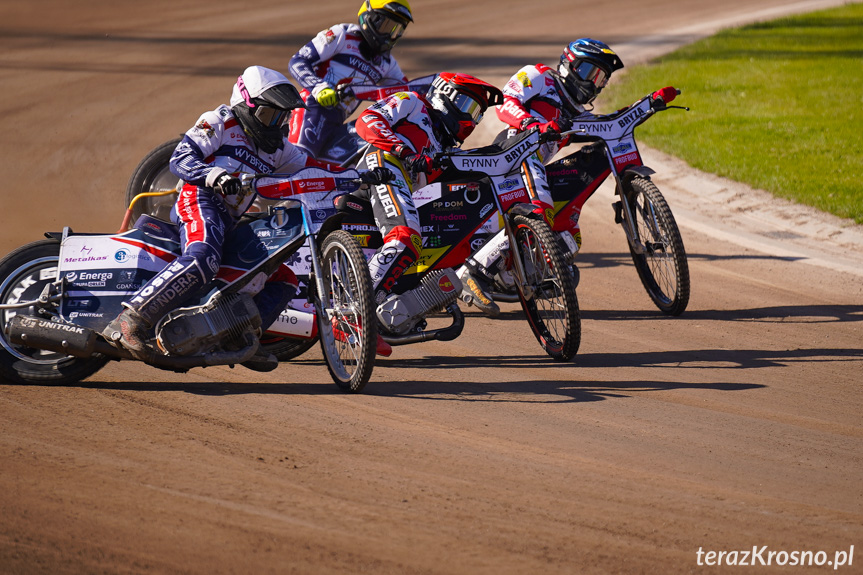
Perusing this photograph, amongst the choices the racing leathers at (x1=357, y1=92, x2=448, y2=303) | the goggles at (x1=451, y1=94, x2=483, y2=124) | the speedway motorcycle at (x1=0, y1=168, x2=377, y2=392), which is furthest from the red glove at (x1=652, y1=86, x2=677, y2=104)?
the speedway motorcycle at (x1=0, y1=168, x2=377, y2=392)

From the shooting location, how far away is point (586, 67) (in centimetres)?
870

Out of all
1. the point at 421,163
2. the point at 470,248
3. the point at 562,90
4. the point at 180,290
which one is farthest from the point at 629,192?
the point at 180,290

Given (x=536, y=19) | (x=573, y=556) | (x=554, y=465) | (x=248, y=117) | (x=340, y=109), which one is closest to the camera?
(x=573, y=556)

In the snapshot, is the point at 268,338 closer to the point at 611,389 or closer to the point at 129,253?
the point at 129,253

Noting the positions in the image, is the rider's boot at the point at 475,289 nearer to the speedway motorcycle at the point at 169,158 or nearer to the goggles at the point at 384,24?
the speedway motorcycle at the point at 169,158

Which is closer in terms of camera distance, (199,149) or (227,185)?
(227,185)

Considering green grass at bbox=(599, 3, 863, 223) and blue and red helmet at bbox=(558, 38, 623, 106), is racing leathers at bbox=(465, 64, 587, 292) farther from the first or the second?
green grass at bbox=(599, 3, 863, 223)

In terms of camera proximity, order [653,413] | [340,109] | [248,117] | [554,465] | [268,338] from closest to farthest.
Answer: [554,465], [653,413], [248,117], [268,338], [340,109]

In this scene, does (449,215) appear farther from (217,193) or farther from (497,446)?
(497,446)

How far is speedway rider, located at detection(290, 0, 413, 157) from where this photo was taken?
367 inches

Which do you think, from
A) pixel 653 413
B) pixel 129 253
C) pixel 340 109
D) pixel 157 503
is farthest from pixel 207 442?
pixel 340 109

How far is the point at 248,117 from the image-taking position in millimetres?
6445

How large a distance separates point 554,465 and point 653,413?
3.94ft

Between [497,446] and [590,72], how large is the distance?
4579 mm
